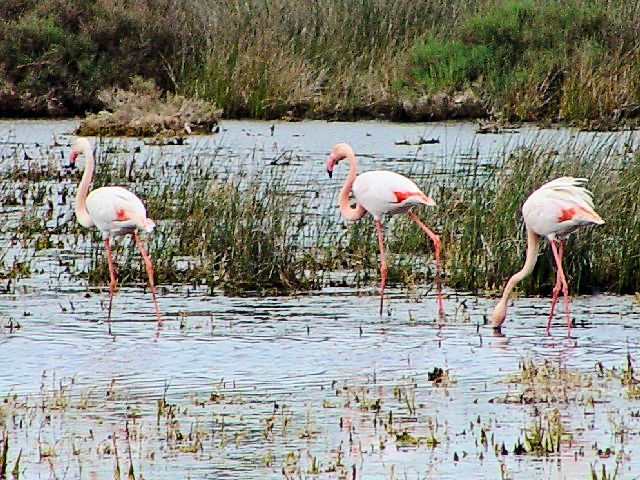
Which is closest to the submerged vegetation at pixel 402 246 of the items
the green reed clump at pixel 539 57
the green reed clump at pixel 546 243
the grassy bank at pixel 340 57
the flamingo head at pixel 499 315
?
the green reed clump at pixel 546 243

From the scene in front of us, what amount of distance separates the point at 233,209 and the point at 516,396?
5.18m

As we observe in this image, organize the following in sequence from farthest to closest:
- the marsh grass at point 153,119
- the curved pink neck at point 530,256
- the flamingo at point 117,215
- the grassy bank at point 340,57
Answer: the grassy bank at point 340,57
the marsh grass at point 153,119
the flamingo at point 117,215
the curved pink neck at point 530,256

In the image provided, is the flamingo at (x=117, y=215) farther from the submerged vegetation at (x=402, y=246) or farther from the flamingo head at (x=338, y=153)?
the flamingo head at (x=338, y=153)

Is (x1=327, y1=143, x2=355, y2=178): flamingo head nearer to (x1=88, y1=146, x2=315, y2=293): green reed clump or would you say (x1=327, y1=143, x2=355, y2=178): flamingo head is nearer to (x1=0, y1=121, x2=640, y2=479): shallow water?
(x1=88, y1=146, x2=315, y2=293): green reed clump

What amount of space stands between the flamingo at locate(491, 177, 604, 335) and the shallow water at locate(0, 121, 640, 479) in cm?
23

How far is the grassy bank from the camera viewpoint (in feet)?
88.4

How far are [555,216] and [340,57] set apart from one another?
19.0 m

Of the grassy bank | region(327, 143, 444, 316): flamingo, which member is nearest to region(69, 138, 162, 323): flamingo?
region(327, 143, 444, 316): flamingo

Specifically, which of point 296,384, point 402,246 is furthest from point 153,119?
point 296,384

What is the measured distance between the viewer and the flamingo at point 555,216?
10477 millimetres

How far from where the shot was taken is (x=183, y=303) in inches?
473

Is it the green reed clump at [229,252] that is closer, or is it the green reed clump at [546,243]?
the green reed clump at [546,243]

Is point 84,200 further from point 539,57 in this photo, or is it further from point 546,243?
point 539,57

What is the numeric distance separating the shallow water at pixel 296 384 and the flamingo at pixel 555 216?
231mm
